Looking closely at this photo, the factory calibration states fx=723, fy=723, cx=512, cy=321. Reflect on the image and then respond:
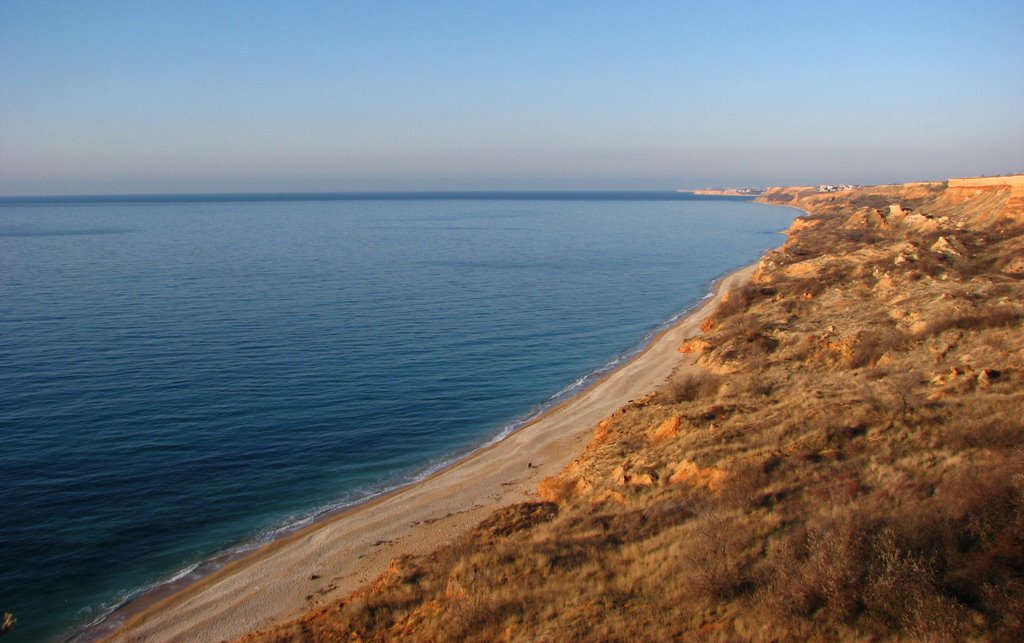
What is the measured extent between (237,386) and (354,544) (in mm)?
16561

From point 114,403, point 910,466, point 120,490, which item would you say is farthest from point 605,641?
point 114,403

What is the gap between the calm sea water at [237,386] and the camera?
20766 mm

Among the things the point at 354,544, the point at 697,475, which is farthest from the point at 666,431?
the point at 354,544

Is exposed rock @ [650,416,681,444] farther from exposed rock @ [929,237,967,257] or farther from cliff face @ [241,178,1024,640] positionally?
exposed rock @ [929,237,967,257]

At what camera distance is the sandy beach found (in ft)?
54.3

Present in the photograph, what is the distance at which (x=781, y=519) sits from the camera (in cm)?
1480

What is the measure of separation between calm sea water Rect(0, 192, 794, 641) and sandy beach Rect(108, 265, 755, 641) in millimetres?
1285

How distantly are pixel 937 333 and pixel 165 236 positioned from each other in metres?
120

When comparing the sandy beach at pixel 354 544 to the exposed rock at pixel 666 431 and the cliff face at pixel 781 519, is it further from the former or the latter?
the exposed rock at pixel 666 431

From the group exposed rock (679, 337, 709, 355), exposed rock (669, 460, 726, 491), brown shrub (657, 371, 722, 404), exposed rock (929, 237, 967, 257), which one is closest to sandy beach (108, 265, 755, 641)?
brown shrub (657, 371, 722, 404)

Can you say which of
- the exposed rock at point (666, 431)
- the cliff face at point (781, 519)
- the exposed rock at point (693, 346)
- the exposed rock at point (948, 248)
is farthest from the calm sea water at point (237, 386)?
the exposed rock at point (948, 248)

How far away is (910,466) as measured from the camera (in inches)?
648

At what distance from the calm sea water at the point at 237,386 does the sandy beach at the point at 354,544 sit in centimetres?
128

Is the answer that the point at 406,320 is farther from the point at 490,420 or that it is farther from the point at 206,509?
the point at 206,509
